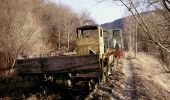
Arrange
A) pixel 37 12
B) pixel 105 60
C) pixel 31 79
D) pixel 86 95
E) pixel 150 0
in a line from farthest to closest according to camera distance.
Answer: pixel 37 12 < pixel 105 60 < pixel 31 79 < pixel 86 95 < pixel 150 0

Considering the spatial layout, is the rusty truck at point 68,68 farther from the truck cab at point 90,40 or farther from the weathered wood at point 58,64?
the truck cab at point 90,40

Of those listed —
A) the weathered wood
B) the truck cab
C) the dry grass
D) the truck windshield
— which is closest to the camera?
the weathered wood

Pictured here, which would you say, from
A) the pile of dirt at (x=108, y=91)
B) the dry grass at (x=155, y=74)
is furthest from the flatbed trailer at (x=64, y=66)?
the dry grass at (x=155, y=74)

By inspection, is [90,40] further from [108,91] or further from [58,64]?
[108,91]

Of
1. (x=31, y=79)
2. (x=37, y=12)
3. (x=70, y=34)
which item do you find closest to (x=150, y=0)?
(x=31, y=79)

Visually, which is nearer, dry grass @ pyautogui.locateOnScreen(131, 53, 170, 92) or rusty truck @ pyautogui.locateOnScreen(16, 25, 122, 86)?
rusty truck @ pyautogui.locateOnScreen(16, 25, 122, 86)

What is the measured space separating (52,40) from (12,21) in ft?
64.1

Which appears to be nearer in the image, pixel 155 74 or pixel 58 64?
pixel 58 64

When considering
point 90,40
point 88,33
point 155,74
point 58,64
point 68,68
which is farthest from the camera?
point 155,74

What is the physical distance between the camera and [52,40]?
4528 centimetres

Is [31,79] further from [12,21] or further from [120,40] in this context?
[120,40]

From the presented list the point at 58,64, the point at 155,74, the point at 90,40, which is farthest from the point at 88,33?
the point at 155,74

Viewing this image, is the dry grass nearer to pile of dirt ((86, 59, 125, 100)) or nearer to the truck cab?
pile of dirt ((86, 59, 125, 100))

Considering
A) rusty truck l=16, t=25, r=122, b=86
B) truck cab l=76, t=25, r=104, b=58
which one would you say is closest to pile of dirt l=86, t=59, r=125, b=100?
rusty truck l=16, t=25, r=122, b=86
